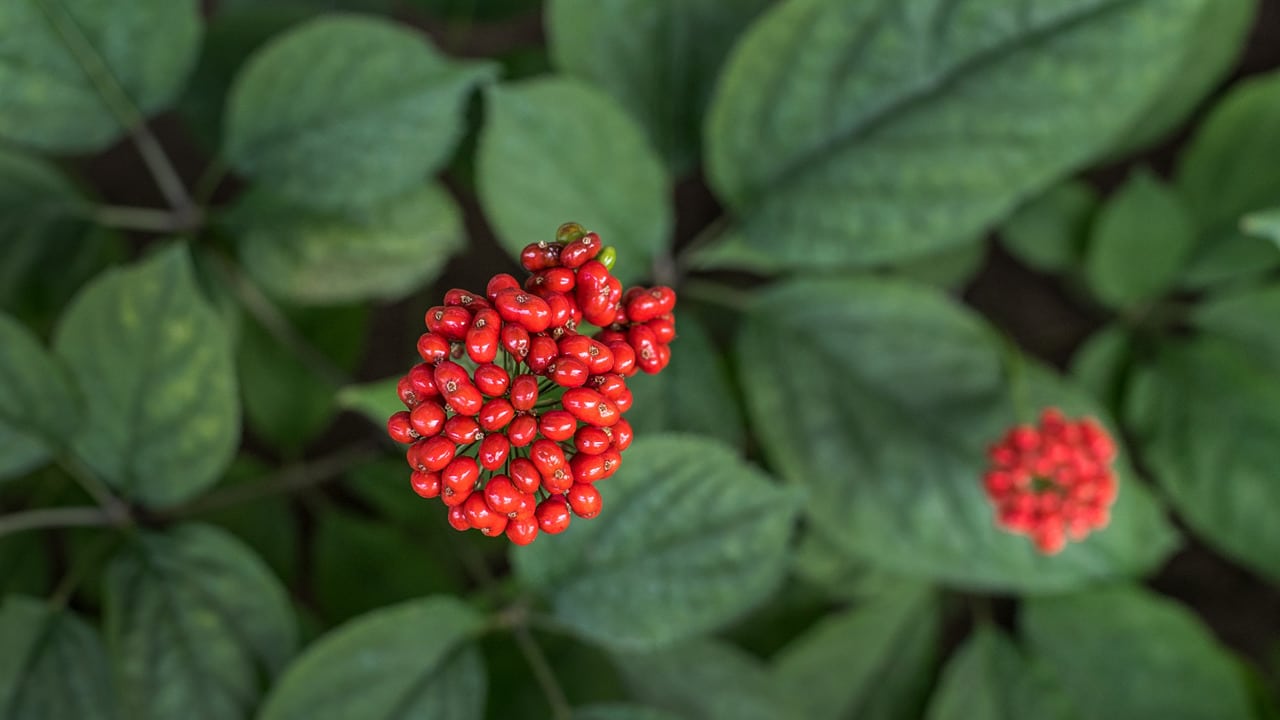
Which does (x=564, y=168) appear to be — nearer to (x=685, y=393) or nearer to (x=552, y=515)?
(x=685, y=393)

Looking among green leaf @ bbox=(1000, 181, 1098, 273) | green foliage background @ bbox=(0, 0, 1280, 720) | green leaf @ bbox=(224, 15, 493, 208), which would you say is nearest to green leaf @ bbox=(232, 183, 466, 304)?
green foliage background @ bbox=(0, 0, 1280, 720)

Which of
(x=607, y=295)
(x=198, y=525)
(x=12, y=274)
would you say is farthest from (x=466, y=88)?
(x=12, y=274)

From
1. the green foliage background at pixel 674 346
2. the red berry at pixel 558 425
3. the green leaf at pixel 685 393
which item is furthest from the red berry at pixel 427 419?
the green leaf at pixel 685 393

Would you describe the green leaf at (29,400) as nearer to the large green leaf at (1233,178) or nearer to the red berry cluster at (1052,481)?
the red berry cluster at (1052,481)

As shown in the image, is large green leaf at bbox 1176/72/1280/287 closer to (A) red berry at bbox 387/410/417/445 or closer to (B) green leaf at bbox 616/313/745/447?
(B) green leaf at bbox 616/313/745/447

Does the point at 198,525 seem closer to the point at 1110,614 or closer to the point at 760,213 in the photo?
the point at 760,213
